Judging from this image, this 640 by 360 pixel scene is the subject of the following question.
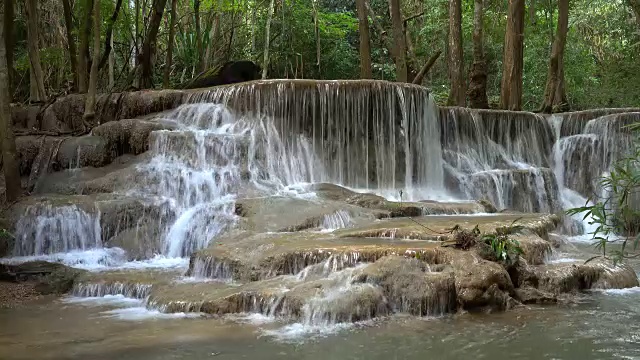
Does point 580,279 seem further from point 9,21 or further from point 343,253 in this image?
point 9,21

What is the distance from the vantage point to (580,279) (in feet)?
24.5

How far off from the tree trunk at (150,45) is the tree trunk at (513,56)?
9.11 m

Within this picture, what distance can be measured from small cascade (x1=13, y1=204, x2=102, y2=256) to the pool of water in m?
3.17

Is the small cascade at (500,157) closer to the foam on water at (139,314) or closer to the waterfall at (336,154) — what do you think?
the waterfall at (336,154)

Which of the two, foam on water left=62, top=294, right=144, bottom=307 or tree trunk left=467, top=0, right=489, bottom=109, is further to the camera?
tree trunk left=467, top=0, right=489, bottom=109

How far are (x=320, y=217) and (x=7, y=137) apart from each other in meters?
5.33

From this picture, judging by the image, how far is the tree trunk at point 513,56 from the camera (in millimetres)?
16938

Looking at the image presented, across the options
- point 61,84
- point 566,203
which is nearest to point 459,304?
point 566,203

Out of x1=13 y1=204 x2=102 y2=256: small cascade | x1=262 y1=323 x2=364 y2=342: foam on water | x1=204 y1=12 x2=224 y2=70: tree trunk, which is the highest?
x1=204 y1=12 x2=224 y2=70: tree trunk

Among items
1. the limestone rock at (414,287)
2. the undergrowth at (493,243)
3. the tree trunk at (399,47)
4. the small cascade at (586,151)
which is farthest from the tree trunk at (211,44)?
the limestone rock at (414,287)

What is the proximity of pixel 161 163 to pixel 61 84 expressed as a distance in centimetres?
1070

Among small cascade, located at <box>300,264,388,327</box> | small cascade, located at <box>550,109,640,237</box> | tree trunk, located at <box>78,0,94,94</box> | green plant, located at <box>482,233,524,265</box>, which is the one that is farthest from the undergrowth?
tree trunk, located at <box>78,0,94,94</box>

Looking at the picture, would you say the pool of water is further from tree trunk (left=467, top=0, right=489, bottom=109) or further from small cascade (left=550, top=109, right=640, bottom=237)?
tree trunk (left=467, top=0, right=489, bottom=109)

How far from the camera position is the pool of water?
5270 millimetres
